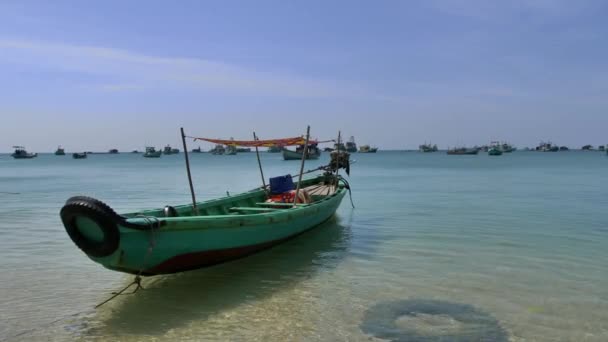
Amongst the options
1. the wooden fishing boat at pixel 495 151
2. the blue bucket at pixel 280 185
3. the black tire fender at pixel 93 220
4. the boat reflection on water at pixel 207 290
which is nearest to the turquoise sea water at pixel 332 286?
the boat reflection on water at pixel 207 290

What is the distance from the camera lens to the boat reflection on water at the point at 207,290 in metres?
7.11

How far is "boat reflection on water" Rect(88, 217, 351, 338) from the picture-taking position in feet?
23.3

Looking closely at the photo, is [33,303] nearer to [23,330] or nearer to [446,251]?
[23,330]

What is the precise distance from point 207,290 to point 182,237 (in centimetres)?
137

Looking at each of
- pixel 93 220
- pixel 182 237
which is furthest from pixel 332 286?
pixel 93 220

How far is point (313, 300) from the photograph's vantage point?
8.16 m

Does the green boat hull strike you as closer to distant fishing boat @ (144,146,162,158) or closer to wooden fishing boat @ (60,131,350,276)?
wooden fishing boat @ (60,131,350,276)

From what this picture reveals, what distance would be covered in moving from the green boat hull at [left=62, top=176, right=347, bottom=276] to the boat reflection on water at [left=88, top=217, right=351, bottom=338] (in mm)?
418

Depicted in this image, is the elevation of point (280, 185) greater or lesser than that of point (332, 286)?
greater

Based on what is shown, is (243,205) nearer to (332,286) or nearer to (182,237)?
(332,286)

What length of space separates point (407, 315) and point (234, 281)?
3868 mm

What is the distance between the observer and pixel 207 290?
28.3 ft

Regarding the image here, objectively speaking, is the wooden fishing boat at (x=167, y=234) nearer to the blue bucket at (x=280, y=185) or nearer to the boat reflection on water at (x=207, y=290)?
the boat reflection on water at (x=207, y=290)

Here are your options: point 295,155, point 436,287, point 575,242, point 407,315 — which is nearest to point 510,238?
point 575,242
